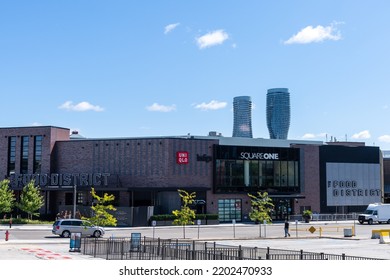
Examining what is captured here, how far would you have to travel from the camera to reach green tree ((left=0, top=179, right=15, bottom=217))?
237 ft

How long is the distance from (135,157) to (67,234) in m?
26.3

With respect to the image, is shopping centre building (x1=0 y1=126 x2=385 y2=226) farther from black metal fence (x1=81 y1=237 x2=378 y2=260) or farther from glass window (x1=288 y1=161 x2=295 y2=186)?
black metal fence (x1=81 y1=237 x2=378 y2=260)

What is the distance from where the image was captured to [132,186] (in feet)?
251

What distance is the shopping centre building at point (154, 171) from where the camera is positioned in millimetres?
76375

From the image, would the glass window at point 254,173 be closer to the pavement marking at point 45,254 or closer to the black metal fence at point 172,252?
the black metal fence at point 172,252

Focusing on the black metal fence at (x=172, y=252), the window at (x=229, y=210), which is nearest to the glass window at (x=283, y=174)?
the window at (x=229, y=210)

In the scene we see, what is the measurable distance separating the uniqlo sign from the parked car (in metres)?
26.5

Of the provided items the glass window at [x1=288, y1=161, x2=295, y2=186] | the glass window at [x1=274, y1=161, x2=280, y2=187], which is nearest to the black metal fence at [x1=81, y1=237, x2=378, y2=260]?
the glass window at [x1=274, y1=161, x2=280, y2=187]

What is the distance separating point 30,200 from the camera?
7319 centimetres

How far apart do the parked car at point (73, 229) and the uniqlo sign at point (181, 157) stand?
87.0ft

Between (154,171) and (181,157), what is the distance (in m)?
4.09
